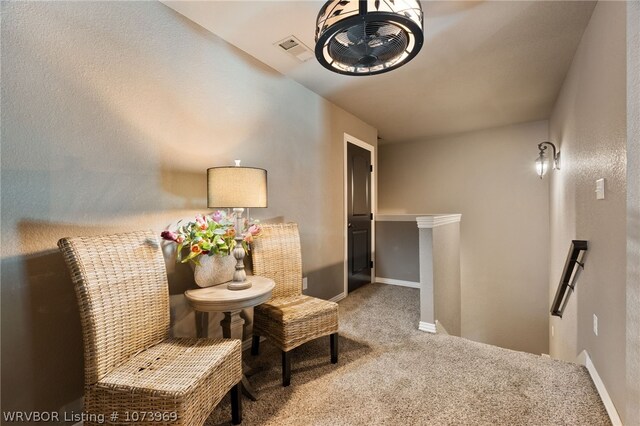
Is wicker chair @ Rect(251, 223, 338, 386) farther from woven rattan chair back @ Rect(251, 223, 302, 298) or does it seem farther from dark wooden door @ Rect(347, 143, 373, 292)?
dark wooden door @ Rect(347, 143, 373, 292)

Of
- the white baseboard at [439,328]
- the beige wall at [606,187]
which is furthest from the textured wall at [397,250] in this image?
the beige wall at [606,187]

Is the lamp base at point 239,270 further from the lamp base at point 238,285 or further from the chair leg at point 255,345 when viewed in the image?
the chair leg at point 255,345

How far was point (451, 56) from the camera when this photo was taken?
239 cm

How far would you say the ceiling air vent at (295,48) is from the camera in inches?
87.7

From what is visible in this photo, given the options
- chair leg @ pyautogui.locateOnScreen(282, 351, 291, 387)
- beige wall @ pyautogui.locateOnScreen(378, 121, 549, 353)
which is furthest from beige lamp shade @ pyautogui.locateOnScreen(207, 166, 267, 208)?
beige wall @ pyautogui.locateOnScreen(378, 121, 549, 353)

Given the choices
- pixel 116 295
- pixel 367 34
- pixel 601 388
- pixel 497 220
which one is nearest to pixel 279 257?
pixel 116 295

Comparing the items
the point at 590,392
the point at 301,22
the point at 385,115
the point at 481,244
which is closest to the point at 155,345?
the point at 301,22

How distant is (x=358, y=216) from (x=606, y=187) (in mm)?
2641

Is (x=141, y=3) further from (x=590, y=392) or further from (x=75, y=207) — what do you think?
(x=590, y=392)

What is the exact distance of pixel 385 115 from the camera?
3.86 metres

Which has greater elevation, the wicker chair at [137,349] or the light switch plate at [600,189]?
the light switch plate at [600,189]

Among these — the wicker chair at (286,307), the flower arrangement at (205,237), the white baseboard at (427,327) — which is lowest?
the white baseboard at (427,327)

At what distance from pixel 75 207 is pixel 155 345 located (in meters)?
0.82

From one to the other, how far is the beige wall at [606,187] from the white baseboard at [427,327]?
1.02 meters
